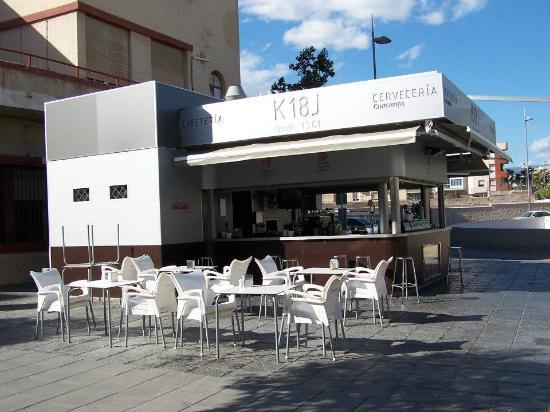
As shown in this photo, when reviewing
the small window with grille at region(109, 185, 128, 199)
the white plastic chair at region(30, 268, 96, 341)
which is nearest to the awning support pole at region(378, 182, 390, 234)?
the small window with grille at region(109, 185, 128, 199)

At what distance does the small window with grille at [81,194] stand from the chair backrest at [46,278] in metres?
4.27

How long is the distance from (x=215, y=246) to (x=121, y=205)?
224 cm

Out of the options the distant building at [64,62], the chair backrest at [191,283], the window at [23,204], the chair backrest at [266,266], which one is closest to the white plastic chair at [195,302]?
the chair backrest at [191,283]

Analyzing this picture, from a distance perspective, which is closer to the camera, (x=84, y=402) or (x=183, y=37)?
(x=84, y=402)

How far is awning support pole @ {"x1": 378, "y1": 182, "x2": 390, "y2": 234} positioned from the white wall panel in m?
4.48

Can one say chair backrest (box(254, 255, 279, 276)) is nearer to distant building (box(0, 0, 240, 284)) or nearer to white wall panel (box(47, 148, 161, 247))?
white wall panel (box(47, 148, 161, 247))

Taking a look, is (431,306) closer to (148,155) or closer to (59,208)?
(148,155)

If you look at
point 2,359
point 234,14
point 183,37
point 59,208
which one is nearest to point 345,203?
point 59,208

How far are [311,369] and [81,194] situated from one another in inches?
332

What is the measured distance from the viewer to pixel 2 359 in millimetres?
7254

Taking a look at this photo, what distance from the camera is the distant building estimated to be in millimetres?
16469

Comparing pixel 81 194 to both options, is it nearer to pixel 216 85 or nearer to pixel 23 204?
pixel 23 204

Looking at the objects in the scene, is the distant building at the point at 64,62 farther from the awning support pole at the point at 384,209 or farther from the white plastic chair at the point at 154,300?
the awning support pole at the point at 384,209

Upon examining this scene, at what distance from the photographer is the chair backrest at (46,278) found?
850 cm
